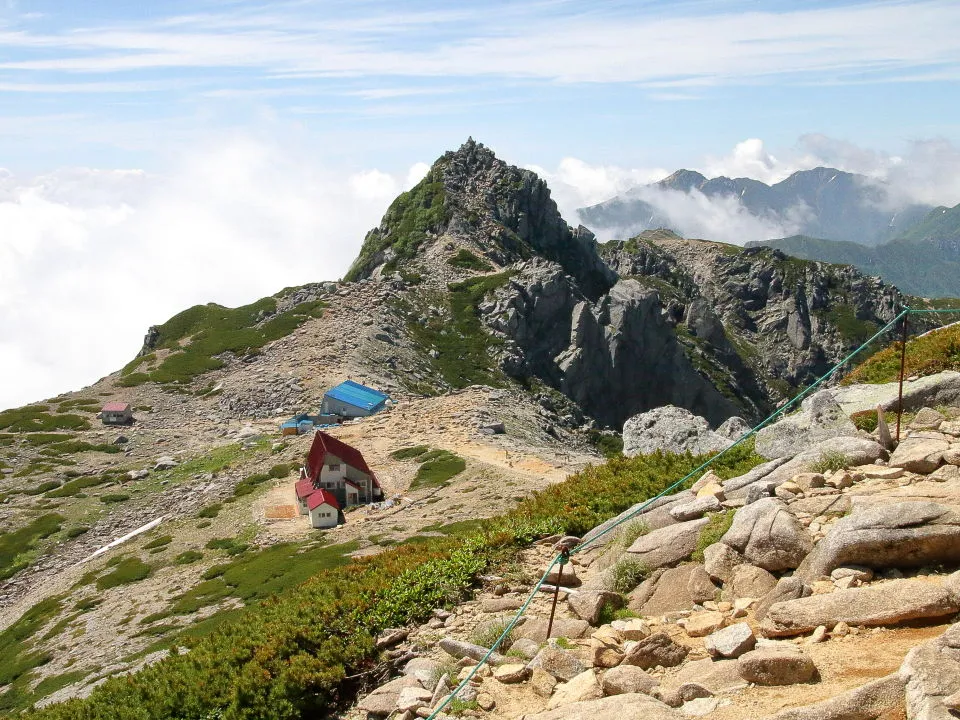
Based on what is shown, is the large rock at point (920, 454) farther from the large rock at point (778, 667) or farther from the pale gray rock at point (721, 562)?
the large rock at point (778, 667)

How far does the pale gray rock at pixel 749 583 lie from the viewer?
13.2 m

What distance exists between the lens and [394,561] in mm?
20938

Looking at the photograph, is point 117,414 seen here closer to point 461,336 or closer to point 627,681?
point 461,336

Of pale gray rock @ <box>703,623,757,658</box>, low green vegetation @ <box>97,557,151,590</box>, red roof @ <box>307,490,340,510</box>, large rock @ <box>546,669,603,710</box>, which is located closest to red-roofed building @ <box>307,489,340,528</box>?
red roof @ <box>307,490,340,510</box>

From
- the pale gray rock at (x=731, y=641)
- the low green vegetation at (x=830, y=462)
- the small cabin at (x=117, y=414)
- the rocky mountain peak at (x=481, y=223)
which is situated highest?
the rocky mountain peak at (x=481, y=223)

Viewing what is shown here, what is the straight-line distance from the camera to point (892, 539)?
1204 cm

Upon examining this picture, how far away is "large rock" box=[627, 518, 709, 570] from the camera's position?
15.2 meters

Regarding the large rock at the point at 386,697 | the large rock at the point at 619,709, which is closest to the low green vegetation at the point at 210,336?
the large rock at the point at 386,697

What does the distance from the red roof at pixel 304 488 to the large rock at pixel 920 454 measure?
34.3 meters

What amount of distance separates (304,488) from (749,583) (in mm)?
35886

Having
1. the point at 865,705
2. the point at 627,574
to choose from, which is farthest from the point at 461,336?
the point at 865,705

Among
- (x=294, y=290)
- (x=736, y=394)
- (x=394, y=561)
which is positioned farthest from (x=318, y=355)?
(x=736, y=394)

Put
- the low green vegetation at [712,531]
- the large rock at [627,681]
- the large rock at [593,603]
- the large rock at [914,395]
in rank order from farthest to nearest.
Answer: the large rock at [914,395] → the low green vegetation at [712,531] → the large rock at [593,603] → the large rock at [627,681]

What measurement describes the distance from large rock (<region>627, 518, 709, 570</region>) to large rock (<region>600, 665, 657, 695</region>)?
4144mm
